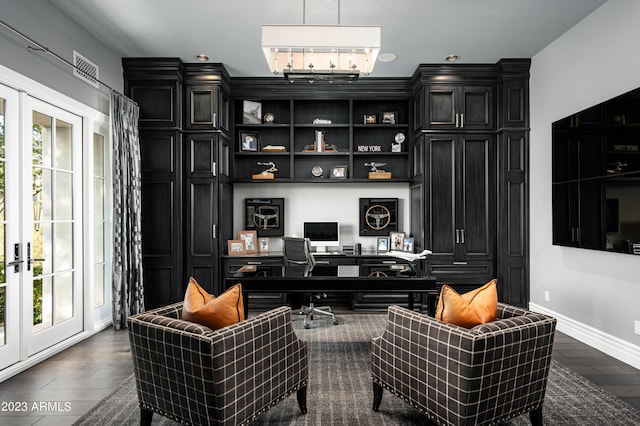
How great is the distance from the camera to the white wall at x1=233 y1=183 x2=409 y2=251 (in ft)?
17.9

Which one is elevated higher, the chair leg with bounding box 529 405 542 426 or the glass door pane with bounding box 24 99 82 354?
the glass door pane with bounding box 24 99 82 354

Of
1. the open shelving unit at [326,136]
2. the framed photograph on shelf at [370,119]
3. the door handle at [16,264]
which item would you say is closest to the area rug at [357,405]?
the door handle at [16,264]

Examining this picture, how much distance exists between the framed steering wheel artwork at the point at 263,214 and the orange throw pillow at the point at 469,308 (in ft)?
11.5

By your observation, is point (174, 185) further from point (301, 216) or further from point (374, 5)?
point (374, 5)

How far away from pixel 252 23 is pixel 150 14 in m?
0.92

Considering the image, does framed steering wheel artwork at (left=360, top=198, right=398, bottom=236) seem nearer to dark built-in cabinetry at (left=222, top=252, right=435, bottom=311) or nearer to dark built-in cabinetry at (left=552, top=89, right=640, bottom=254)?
dark built-in cabinetry at (left=222, top=252, right=435, bottom=311)

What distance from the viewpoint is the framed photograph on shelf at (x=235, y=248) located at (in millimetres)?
4992

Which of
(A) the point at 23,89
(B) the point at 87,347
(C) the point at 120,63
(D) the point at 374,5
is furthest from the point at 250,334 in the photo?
(C) the point at 120,63

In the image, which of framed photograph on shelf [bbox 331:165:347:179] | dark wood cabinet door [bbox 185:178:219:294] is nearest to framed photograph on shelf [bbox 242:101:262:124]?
A: dark wood cabinet door [bbox 185:178:219:294]

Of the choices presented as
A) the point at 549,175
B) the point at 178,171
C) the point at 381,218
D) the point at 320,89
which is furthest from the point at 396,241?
the point at 178,171

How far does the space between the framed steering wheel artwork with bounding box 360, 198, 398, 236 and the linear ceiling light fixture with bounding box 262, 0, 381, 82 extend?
8.25 feet

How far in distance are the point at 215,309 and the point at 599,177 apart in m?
3.24

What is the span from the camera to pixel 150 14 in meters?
3.57

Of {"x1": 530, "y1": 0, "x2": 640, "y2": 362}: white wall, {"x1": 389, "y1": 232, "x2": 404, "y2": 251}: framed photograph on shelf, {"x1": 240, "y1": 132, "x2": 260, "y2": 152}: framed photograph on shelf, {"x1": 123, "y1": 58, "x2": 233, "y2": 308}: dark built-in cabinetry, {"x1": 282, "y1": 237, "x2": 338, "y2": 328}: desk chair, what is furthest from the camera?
{"x1": 240, "y1": 132, "x2": 260, "y2": 152}: framed photograph on shelf
